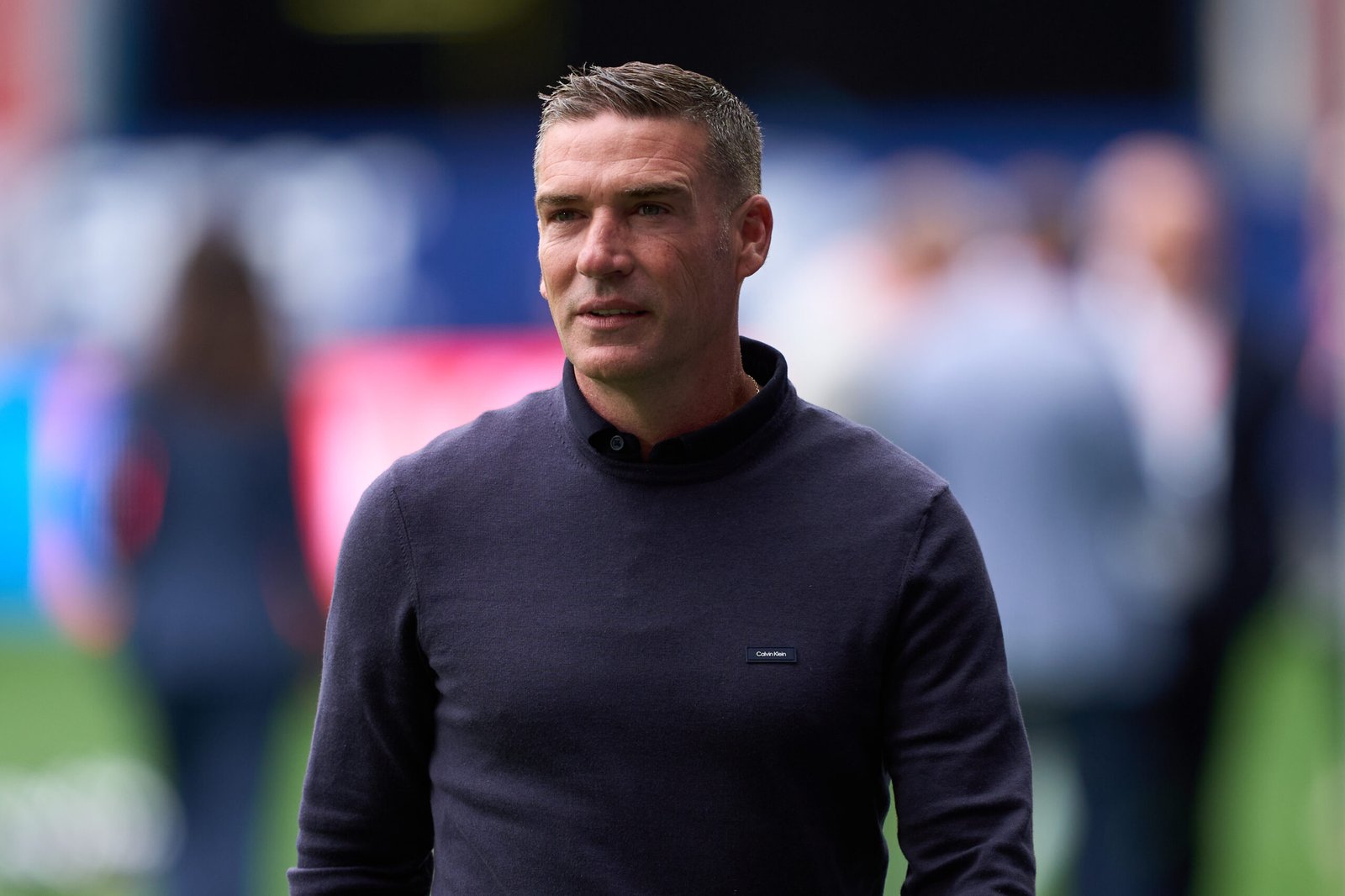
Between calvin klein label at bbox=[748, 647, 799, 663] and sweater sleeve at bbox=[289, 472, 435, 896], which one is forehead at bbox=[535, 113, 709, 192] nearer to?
sweater sleeve at bbox=[289, 472, 435, 896]

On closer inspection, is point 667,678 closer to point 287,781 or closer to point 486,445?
point 486,445

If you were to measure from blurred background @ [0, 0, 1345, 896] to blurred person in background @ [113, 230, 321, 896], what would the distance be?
0.01m

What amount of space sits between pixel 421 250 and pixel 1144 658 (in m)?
5.71

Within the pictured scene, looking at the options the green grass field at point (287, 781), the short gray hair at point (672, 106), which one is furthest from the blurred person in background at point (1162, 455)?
the short gray hair at point (672, 106)

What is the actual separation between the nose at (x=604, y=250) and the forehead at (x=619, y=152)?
0.05m

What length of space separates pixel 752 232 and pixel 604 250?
28 cm

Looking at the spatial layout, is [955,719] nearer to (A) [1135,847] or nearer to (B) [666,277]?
(B) [666,277]

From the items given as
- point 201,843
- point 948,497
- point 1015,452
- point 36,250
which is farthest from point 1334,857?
point 36,250

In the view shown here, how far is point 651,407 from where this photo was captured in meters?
2.35

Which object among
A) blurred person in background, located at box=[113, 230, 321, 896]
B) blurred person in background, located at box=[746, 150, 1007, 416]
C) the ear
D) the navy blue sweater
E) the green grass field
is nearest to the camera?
the navy blue sweater

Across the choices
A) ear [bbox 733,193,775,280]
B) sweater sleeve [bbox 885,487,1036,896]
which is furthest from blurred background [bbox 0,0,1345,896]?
sweater sleeve [bbox 885,487,1036,896]

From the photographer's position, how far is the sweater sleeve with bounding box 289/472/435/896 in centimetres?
231

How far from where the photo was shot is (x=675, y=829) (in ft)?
7.14

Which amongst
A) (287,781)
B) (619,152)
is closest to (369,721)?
(619,152)
